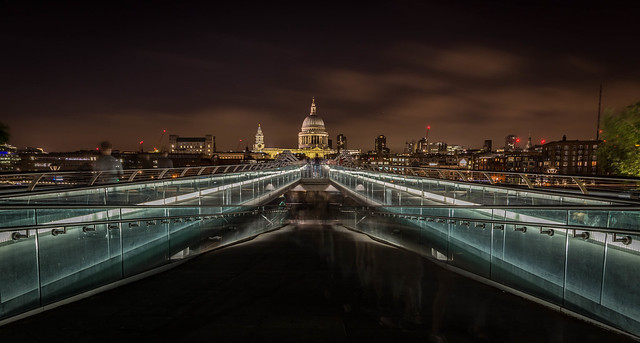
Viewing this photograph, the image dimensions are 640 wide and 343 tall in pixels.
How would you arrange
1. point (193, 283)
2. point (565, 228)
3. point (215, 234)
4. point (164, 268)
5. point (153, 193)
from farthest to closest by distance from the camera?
1. point (153, 193)
2. point (215, 234)
3. point (164, 268)
4. point (193, 283)
5. point (565, 228)

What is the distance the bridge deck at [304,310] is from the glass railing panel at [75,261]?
0.47 m

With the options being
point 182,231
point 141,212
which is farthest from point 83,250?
point 182,231

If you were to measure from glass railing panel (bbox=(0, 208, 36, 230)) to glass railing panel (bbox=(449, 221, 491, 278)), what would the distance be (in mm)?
6958

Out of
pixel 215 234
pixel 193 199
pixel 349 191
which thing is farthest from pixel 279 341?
pixel 349 191

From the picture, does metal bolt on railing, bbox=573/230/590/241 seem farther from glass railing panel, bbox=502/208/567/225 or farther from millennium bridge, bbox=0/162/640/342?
glass railing panel, bbox=502/208/567/225

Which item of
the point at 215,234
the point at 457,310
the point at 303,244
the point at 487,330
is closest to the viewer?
the point at 487,330

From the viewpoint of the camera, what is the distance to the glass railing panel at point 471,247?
265 inches

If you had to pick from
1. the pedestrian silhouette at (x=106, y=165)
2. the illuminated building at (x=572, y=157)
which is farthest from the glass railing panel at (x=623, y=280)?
the illuminated building at (x=572, y=157)

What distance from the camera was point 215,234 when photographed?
9.80m

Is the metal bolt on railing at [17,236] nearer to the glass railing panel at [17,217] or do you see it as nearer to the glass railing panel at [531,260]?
the glass railing panel at [17,217]

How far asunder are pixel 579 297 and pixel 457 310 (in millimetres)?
1746

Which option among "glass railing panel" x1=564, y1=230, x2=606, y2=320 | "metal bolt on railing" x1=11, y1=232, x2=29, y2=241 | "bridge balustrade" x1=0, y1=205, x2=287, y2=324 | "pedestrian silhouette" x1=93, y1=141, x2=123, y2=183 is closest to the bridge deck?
"bridge balustrade" x1=0, y1=205, x2=287, y2=324

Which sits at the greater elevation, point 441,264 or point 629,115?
Answer: point 629,115

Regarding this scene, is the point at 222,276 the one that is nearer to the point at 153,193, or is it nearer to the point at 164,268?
the point at 164,268
